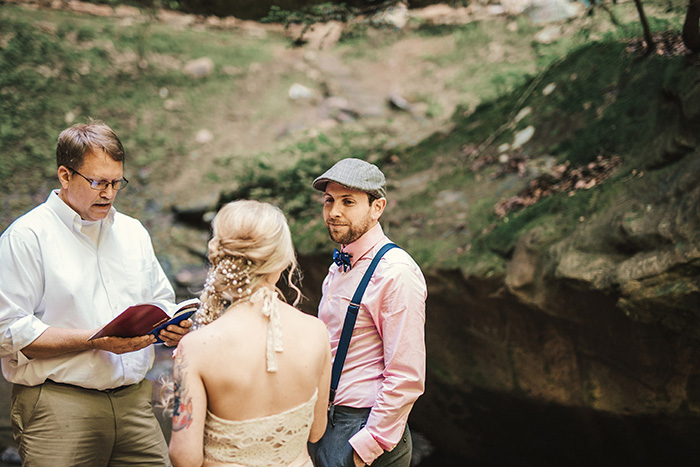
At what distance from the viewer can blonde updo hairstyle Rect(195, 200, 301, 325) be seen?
6.09 feet

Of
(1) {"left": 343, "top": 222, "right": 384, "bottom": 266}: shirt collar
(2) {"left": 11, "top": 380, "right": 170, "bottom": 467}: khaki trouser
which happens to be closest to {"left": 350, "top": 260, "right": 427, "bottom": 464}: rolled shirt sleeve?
(1) {"left": 343, "top": 222, "right": 384, "bottom": 266}: shirt collar

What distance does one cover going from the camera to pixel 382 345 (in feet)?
8.03

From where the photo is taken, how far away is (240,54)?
982 cm

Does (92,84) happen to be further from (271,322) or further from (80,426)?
(271,322)

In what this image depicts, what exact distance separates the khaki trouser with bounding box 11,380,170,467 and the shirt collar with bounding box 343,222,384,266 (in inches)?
49.4

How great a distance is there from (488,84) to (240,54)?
4.44 metres

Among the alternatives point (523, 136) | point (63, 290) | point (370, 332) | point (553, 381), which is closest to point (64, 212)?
point (63, 290)

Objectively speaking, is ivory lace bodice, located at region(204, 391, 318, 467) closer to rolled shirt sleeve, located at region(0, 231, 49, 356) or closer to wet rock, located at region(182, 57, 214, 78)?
rolled shirt sleeve, located at region(0, 231, 49, 356)

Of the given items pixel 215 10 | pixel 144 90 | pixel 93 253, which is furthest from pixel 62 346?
pixel 144 90

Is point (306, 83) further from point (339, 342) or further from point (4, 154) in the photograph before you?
point (339, 342)

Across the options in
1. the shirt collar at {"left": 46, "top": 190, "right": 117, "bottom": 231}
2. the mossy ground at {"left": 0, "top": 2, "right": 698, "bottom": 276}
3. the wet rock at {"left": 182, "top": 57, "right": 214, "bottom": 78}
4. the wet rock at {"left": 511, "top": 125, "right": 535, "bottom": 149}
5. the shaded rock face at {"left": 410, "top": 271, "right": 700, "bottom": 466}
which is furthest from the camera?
the wet rock at {"left": 182, "top": 57, "right": 214, "bottom": 78}

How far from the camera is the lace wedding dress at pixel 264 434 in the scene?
1.84 meters

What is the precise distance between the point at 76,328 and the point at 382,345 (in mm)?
1385

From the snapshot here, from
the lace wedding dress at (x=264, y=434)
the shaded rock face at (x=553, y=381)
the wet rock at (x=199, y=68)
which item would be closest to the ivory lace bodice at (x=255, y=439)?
the lace wedding dress at (x=264, y=434)
